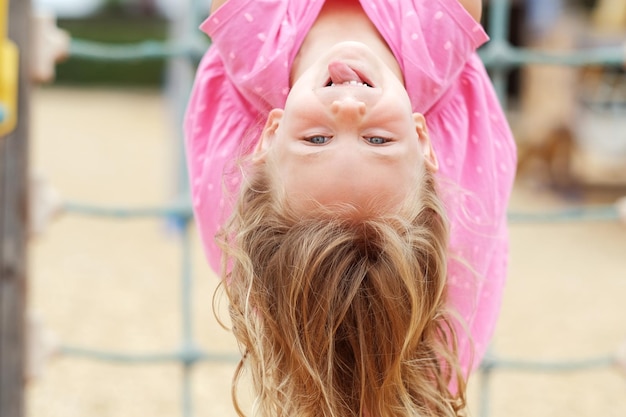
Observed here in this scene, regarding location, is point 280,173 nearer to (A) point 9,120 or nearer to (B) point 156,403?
(A) point 9,120

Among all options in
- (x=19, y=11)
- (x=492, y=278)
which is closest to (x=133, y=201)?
(x=19, y=11)

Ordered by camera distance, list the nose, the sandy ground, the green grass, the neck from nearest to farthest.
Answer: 1. the nose
2. the neck
3. the sandy ground
4. the green grass

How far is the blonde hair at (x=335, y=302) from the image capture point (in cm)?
91

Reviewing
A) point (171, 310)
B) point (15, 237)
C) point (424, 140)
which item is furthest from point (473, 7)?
point (171, 310)

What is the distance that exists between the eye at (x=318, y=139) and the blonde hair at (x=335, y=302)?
71 millimetres

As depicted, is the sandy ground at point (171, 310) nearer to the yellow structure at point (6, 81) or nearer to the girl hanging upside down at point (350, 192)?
the yellow structure at point (6, 81)

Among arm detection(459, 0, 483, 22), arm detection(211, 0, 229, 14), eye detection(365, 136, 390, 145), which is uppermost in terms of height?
arm detection(211, 0, 229, 14)

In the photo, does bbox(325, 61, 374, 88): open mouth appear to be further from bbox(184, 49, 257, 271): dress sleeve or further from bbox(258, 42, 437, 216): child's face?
bbox(184, 49, 257, 271): dress sleeve

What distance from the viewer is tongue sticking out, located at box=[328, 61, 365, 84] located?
891 mm

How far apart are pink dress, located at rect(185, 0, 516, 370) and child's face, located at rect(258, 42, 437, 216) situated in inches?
4.2

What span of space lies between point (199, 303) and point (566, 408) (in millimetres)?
1409

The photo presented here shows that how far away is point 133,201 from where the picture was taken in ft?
16.3

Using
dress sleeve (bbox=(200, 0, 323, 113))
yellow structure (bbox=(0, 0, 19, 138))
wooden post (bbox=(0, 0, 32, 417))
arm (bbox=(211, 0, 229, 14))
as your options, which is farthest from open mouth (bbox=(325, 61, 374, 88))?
wooden post (bbox=(0, 0, 32, 417))

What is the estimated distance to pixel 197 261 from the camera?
4.03 m
